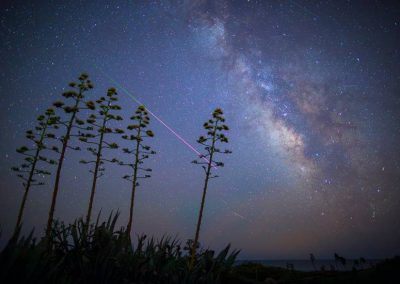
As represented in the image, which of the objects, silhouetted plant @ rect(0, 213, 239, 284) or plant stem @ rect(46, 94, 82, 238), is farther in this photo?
plant stem @ rect(46, 94, 82, 238)

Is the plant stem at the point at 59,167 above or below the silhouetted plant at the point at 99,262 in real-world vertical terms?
above

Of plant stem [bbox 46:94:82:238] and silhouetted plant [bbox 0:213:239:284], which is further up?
plant stem [bbox 46:94:82:238]

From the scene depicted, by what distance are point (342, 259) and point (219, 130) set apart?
61.5ft

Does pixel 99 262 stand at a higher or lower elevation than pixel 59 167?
lower

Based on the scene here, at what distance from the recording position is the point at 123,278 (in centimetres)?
468

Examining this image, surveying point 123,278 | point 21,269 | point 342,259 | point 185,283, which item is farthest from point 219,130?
point 342,259

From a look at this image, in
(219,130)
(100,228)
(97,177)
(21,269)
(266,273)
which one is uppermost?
(219,130)

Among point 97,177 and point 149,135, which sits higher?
point 149,135

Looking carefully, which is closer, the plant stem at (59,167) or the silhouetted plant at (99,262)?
the silhouetted plant at (99,262)

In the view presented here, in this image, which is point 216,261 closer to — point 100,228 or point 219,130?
point 100,228

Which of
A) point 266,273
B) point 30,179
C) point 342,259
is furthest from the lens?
point 342,259

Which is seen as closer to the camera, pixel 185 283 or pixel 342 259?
pixel 185 283

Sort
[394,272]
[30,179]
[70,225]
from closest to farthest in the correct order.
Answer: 1. [394,272]
2. [70,225]
3. [30,179]

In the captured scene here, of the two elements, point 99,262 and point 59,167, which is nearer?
point 99,262
